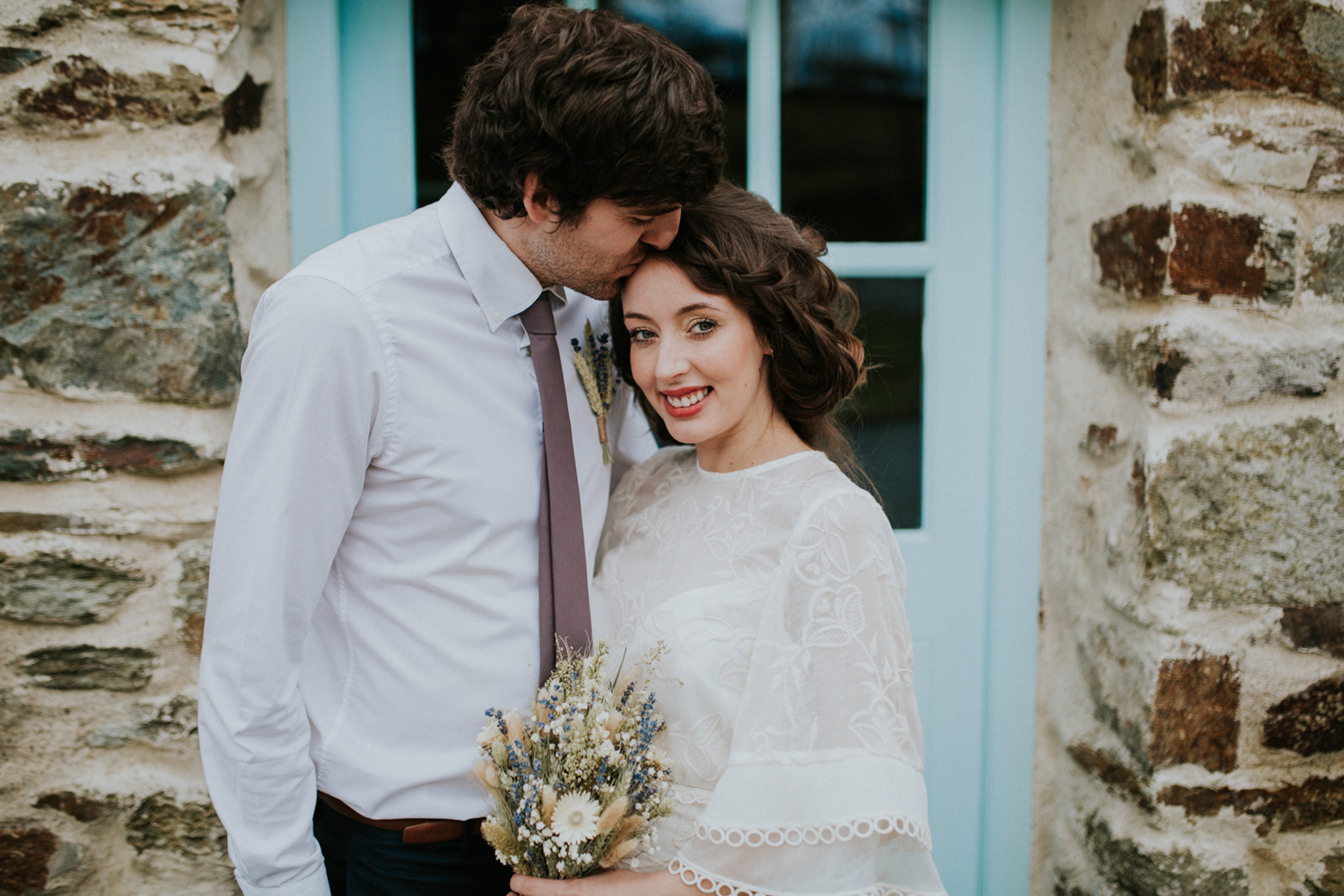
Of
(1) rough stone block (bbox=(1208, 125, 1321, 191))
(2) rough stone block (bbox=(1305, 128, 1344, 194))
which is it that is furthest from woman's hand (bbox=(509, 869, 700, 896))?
(2) rough stone block (bbox=(1305, 128, 1344, 194))

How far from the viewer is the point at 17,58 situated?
1.51 metres

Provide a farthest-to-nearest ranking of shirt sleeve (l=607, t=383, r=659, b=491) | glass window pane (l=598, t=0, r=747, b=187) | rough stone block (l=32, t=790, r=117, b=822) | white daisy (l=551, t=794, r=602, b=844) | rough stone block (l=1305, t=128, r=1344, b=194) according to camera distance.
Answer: glass window pane (l=598, t=0, r=747, b=187), shirt sleeve (l=607, t=383, r=659, b=491), rough stone block (l=1305, t=128, r=1344, b=194), rough stone block (l=32, t=790, r=117, b=822), white daisy (l=551, t=794, r=602, b=844)

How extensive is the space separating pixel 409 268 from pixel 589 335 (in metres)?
0.37

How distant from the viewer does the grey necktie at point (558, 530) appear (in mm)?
1420

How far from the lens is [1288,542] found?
5.65ft

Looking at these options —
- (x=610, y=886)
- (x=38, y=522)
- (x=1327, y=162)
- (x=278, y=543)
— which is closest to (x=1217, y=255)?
(x=1327, y=162)

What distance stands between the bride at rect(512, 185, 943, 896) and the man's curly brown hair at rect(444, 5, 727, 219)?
0.18 m

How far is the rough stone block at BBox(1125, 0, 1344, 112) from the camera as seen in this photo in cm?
166

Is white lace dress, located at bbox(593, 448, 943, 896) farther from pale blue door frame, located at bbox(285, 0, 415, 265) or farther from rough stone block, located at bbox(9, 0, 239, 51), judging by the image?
rough stone block, located at bbox(9, 0, 239, 51)

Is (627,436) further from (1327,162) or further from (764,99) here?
(1327,162)

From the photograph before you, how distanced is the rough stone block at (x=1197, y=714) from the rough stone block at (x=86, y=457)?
1.85 meters

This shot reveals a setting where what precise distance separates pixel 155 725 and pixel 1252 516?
2.09 m

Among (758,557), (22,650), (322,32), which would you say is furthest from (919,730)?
(322,32)

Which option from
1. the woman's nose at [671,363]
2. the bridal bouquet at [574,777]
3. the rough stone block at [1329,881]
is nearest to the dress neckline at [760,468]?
the woman's nose at [671,363]
